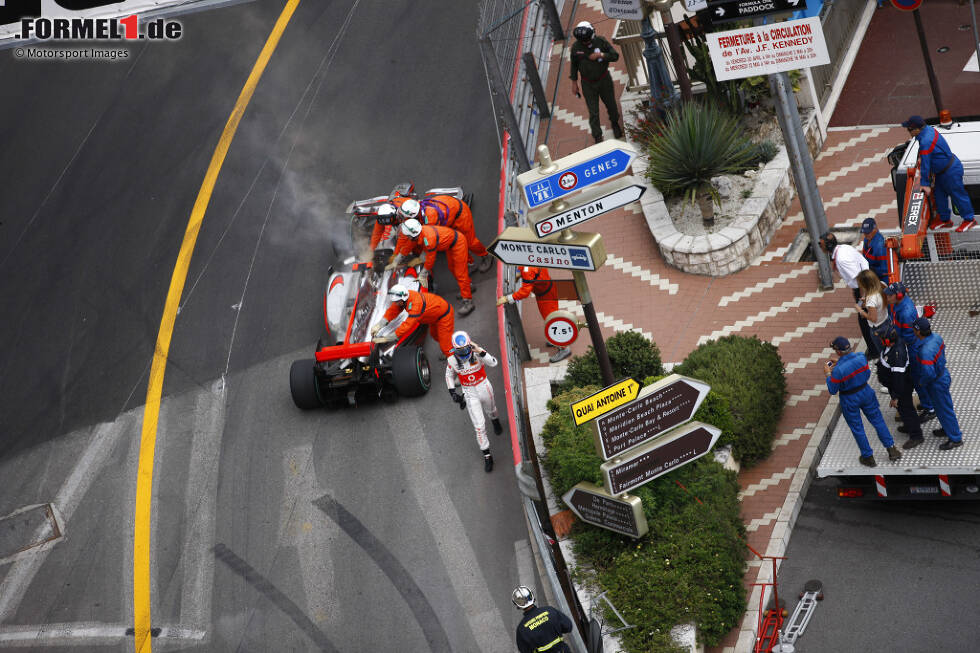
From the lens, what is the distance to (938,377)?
10.8m

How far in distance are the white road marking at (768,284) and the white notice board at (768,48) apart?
2796mm

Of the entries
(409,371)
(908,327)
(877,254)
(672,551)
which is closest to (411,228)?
(409,371)

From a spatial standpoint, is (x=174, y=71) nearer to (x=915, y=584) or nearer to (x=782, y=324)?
(x=782, y=324)

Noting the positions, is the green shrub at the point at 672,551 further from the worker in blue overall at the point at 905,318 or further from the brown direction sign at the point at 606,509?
the worker in blue overall at the point at 905,318

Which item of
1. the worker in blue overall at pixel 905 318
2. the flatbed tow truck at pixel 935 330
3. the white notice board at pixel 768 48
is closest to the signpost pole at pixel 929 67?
the flatbed tow truck at pixel 935 330

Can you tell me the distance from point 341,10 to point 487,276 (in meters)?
8.66

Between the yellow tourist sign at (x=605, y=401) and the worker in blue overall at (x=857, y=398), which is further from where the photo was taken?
the worker in blue overall at (x=857, y=398)

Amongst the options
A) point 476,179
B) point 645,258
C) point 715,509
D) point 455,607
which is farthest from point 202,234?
point 715,509

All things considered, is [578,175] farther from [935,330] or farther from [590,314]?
[935,330]

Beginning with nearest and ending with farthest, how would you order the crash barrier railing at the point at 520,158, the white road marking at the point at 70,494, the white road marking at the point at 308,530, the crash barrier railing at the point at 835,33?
the crash barrier railing at the point at 520,158, the white road marking at the point at 308,530, the white road marking at the point at 70,494, the crash barrier railing at the point at 835,33

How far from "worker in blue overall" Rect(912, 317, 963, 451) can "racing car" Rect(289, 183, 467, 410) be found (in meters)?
6.33

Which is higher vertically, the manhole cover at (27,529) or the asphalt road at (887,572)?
the manhole cover at (27,529)

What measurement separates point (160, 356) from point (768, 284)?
29.4 ft

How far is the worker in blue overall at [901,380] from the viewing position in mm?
10992
